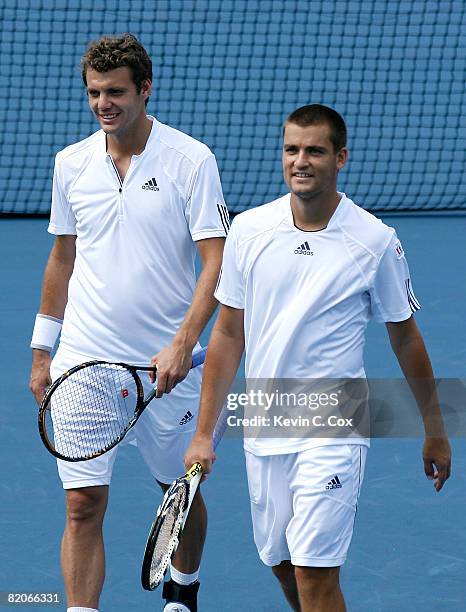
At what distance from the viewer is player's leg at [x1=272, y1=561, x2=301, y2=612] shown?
17.0 feet

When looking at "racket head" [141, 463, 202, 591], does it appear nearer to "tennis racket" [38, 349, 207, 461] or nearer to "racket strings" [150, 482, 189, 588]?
"racket strings" [150, 482, 189, 588]

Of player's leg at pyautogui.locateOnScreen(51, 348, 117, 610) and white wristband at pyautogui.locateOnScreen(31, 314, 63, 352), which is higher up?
white wristband at pyautogui.locateOnScreen(31, 314, 63, 352)

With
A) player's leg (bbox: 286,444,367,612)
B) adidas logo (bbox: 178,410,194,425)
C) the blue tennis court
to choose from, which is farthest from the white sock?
player's leg (bbox: 286,444,367,612)

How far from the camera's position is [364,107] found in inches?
589

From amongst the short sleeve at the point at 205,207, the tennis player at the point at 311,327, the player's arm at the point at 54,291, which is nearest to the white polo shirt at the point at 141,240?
the short sleeve at the point at 205,207

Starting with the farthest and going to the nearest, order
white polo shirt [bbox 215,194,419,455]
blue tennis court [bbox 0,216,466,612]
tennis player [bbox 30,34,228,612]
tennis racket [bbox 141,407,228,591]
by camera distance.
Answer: blue tennis court [bbox 0,216,466,612]
tennis player [bbox 30,34,228,612]
white polo shirt [bbox 215,194,419,455]
tennis racket [bbox 141,407,228,591]

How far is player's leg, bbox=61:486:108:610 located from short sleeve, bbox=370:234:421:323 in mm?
1424

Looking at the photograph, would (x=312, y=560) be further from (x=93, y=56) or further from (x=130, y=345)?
(x=93, y=56)

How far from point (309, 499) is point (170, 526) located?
50 centimetres

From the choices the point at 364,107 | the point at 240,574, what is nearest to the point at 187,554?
the point at 240,574

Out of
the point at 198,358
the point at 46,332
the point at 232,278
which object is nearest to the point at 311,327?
the point at 232,278

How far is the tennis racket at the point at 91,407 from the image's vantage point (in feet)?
18.1

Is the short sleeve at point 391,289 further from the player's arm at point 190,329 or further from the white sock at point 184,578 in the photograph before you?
the white sock at point 184,578

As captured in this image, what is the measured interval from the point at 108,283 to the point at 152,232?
10.7 inches
